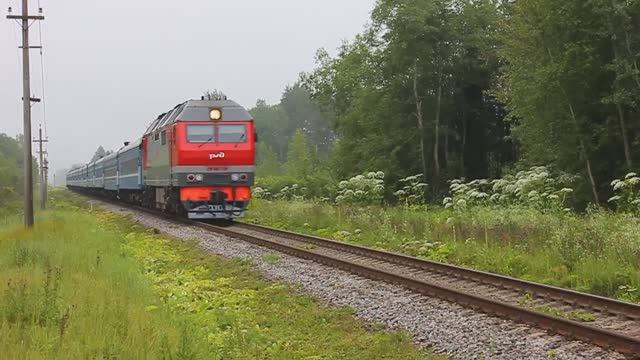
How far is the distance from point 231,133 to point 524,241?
37.0 ft

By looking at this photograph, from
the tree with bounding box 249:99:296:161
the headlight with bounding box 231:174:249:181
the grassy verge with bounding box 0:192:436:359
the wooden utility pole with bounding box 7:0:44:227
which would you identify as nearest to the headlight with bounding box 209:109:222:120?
the headlight with bounding box 231:174:249:181

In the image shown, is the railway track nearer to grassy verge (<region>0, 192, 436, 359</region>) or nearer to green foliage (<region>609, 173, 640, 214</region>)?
grassy verge (<region>0, 192, 436, 359</region>)

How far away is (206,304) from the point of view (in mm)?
8609

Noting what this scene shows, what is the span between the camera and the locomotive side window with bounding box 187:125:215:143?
2053 centimetres

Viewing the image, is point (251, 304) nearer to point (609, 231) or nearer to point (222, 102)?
point (609, 231)

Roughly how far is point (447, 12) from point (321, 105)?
57.5 feet

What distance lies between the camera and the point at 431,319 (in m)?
7.61

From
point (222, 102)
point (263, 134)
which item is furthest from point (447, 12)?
point (263, 134)

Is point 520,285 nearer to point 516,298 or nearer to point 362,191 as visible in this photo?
point 516,298

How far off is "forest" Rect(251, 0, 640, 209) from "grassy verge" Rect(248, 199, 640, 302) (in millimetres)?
5846

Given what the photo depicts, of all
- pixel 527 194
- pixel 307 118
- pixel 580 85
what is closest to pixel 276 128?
pixel 307 118

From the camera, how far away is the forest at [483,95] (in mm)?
23656

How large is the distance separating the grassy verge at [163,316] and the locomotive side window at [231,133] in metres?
8.96

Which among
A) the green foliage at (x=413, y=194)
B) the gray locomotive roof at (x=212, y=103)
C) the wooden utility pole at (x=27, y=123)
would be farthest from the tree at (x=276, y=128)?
the wooden utility pole at (x=27, y=123)
